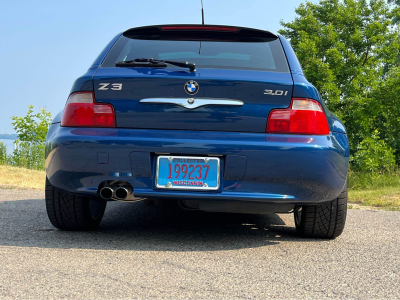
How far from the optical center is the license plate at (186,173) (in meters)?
3.26

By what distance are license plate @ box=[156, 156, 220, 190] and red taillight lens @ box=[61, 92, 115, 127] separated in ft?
1.56

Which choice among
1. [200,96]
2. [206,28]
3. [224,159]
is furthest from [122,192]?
[206,28]

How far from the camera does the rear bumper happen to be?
10.6ft

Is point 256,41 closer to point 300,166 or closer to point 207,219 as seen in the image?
point 300,166

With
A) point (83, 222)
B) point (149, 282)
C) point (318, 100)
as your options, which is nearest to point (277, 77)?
point (318, 100)

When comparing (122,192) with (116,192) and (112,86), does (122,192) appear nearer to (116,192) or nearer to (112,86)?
(116,192)

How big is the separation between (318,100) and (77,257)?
77.0 inches

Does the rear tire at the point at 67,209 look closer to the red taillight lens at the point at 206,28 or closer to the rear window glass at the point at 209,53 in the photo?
the rear window glass at the point at 209,53

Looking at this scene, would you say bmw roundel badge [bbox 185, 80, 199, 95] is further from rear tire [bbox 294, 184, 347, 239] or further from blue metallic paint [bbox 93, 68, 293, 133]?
rear tire [bbox 294, 184, 347, 239]

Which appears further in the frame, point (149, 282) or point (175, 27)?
point (175, 27)

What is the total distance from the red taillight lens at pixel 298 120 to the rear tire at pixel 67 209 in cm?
153

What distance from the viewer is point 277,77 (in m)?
3.41

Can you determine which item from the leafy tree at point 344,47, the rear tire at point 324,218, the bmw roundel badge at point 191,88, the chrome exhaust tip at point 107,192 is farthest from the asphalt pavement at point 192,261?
the leafy tree at point 344,47

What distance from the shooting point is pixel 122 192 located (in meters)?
3.34
